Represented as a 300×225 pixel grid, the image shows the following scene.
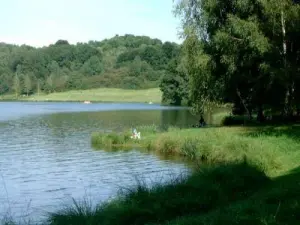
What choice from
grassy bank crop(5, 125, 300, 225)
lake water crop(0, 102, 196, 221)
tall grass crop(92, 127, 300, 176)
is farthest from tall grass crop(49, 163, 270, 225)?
tall grass crop(92, 127, 300, 176)

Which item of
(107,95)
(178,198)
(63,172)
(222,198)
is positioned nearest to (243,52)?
(63,172)

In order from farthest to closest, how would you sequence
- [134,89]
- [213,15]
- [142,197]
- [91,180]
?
[134,89] < [213,15] < [91,180] < [142,197]

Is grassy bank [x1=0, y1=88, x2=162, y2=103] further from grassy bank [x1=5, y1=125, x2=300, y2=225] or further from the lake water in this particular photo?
grassy bank [x1=5, y1=125, x2=300, y2=225]

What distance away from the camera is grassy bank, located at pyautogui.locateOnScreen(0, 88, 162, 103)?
16560 centimetres

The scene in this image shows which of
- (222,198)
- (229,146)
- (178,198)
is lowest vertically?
(222,198)

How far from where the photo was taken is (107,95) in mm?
177375

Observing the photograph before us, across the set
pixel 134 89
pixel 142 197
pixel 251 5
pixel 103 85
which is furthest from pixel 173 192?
pixel 103 85

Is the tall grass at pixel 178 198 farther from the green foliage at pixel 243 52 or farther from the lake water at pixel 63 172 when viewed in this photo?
the green foliage at pixel 243 52

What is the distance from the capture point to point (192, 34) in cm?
3306

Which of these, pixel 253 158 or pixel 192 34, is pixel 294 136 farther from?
pixel 192 34

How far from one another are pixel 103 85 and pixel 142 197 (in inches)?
7393

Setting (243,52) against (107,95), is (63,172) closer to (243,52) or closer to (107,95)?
(243,52)

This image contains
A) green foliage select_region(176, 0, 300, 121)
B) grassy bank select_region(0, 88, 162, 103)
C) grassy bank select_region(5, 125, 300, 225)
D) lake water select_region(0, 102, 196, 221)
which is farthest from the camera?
grassy bank select_region(0, 88, 162, 103)

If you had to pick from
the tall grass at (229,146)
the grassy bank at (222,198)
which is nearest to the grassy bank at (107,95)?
the tall grass at (229,146)
